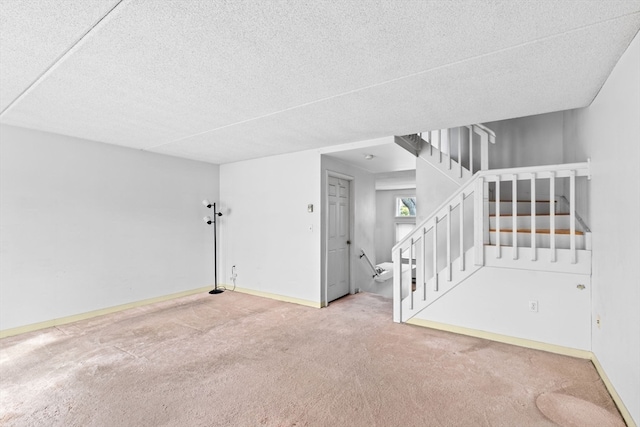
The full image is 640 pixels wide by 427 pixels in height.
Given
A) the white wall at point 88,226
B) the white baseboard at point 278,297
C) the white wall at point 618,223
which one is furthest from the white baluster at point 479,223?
the white wall at point 88,226

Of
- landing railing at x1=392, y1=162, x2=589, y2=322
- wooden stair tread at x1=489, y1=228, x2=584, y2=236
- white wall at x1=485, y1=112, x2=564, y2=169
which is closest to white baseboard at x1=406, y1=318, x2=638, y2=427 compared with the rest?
landing railing at x1=392, y1=162, x2=589, y2=322

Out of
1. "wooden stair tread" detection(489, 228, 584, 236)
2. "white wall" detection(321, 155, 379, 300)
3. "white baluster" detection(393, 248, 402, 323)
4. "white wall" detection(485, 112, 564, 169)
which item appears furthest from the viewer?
"white wall" detection(321, 155, 379, 300)

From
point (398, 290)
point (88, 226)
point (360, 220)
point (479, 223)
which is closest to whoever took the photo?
point (479, 223)

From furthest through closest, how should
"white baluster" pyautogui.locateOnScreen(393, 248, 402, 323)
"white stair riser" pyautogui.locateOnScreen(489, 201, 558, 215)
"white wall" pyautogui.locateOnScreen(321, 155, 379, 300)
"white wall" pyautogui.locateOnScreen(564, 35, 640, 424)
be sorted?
1. "white wall" pyautogui.locateOnScreen(321, 155, 379, 300)
2. "white stair riser" pyautogui.locateOnScreen(489, 201, 558, 215)
3. "white baluster" pyautogui.locateOnScreen(393, 248, 402, 323)
4. "white wall" pyautogui.locateOnScreen(564, 35, 640, 424)

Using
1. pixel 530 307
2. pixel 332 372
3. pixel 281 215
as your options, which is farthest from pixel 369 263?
pixel 332 372

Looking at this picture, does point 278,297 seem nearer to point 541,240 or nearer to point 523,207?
point 541,240

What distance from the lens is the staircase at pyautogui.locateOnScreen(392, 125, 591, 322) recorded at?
9.18 ft

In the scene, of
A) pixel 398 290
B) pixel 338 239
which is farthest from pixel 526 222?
pixel 338 239

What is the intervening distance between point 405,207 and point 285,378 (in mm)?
7978

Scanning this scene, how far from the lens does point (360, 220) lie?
17.8 feet

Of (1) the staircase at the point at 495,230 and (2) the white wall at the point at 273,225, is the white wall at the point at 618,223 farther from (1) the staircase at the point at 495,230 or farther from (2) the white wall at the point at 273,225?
(2) the white wall at the point at 273,225

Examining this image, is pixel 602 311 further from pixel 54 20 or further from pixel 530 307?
pixel 54 20

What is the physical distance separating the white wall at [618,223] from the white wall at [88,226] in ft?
17.4

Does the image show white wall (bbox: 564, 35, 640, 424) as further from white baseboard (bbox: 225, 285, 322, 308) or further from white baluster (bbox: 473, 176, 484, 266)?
white baseboard (bbox: 225, 285, 322, 308)
